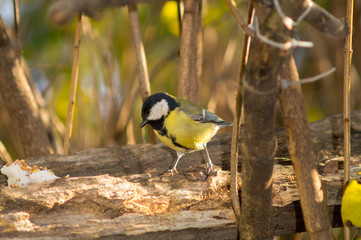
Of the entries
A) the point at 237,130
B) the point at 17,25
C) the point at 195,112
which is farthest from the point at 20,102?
the point at 237,130

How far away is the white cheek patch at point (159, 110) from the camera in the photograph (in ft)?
3.86

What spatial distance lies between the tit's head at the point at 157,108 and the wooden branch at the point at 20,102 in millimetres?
384

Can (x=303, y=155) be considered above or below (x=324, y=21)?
below

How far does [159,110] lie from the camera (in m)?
1.19

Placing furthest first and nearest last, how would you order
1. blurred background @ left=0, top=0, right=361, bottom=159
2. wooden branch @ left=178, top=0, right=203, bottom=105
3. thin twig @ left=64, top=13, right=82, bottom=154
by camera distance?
blurred background @ left=0, top=0, right=361, bottom=159 → wooden branch @ left=178, top=0, right=203, bottom=105 → thin twig @ left=64, top=13, right=82, bottom=154

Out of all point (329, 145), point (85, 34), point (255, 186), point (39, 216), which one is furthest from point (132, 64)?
point (255, 186)

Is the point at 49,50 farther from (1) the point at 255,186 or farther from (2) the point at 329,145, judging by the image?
(1) the point at 255,186

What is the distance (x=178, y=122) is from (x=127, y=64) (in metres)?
0.74

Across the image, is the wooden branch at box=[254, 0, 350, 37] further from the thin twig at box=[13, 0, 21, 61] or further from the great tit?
the thin twig at box=[13, 0, 21, 61]

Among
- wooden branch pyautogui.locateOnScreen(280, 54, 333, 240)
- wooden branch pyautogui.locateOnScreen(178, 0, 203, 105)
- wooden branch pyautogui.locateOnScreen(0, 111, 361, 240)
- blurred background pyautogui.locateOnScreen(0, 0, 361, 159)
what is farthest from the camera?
blurred background pyautogui.locateOnScreen(0, 0, 361, 159)

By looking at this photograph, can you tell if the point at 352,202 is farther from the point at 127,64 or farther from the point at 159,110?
the point at 127,64

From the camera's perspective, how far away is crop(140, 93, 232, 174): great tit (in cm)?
115

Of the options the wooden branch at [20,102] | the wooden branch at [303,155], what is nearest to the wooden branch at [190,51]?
the wooden branch at [20,102]

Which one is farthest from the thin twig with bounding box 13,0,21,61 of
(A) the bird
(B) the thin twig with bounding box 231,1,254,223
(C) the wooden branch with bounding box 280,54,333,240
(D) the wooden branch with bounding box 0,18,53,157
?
(A) the bird
